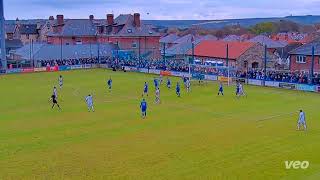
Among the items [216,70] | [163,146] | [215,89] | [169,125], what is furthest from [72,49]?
[163,146]

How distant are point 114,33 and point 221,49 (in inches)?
1037

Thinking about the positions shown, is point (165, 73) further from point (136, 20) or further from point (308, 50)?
point (136, 20)

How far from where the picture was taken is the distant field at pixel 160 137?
68.1 feet

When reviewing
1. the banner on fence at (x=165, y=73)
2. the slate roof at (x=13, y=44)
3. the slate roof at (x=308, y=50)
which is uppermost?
the slate roof at (x=13, y=44)

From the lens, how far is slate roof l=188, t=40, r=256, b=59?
66.8 m

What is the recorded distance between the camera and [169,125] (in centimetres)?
3055

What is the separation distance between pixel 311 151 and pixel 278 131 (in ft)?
16.1

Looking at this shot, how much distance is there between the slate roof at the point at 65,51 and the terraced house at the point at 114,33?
181 inches

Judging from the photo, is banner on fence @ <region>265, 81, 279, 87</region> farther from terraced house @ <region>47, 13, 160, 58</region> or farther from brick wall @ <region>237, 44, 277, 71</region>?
terraced house @ <region>47, 13, 160, 58</region>

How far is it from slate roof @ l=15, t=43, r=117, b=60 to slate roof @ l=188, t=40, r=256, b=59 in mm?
16027

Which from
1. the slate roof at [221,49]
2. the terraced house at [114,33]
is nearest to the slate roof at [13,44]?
the terraced house at [114,33]

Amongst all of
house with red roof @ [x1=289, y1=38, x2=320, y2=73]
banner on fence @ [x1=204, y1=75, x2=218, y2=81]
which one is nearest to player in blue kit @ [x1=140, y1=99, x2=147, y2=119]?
banner on fence @ [x1=204, y1=75, x2=218, y2=81]

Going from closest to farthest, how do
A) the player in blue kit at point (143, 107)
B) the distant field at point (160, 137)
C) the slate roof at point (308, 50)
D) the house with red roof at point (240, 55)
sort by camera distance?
the distant field at point (160, 137), the player in blue kit at point (143, 107), the slate roof at point (308, 50), the house with red roof at point (240, 55)

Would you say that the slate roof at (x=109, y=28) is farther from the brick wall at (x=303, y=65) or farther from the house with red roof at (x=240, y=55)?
the brick wall at (x=303, y=65)
